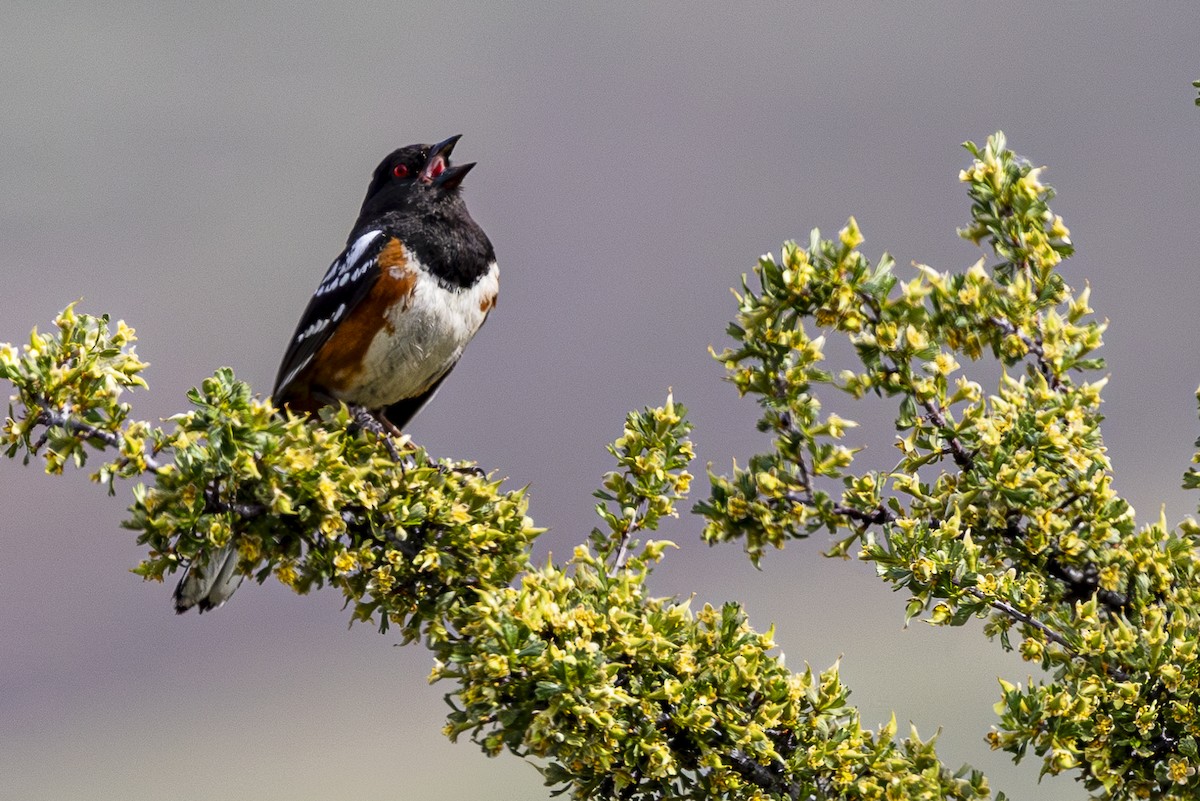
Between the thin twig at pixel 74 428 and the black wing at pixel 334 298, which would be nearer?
the thin twig at pixel 74 428

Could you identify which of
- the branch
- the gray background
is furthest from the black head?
the gray background

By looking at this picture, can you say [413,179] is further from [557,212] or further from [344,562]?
[557,212]

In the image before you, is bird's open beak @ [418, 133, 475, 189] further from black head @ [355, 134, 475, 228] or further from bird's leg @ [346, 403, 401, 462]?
bird's leg @ [346, 403, 401, 462]

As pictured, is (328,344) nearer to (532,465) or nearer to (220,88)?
(532,465)

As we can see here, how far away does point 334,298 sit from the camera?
7.45 meters

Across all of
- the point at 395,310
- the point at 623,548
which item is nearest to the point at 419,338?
the point at 395,310

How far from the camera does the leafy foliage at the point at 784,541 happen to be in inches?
168

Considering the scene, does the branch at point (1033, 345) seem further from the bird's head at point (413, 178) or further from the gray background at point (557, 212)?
the gray background at point (557, 212)

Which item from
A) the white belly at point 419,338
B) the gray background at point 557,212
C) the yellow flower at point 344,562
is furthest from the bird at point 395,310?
the gray background at point 557,212

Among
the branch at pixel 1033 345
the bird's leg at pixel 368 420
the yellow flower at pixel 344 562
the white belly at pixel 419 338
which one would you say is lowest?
the yellow flower at pixel 344 562

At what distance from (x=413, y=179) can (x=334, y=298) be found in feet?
2.56

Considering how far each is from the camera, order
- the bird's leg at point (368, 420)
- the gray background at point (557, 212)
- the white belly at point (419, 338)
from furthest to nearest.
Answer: the gray background at point (557, 212), the white belly at point (419, 338), the bird's leg at point (368, 420)

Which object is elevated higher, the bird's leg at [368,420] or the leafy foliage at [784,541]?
the bird's leg at [368,420]

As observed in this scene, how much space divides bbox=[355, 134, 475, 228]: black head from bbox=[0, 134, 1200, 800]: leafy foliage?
312cm
